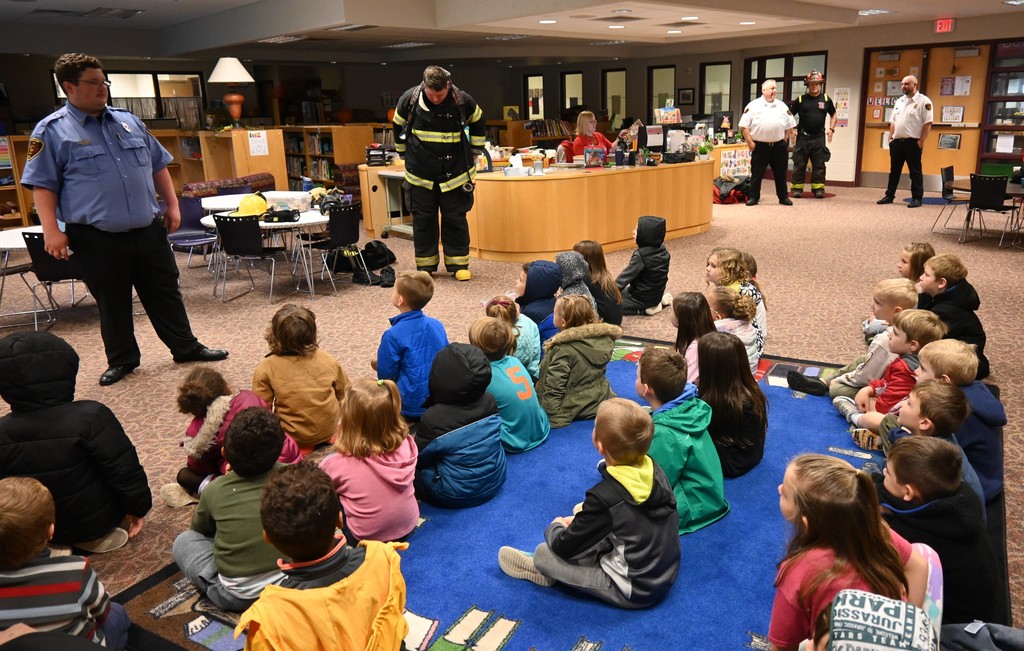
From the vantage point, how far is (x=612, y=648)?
8.11 ft

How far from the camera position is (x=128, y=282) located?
4.88 m

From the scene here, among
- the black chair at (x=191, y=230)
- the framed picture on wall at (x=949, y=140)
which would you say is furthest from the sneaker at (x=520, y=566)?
the framed picture on wall at (x=949, y=140)

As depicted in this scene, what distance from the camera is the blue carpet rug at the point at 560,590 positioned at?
253 centimetres

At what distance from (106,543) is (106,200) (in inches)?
92.3

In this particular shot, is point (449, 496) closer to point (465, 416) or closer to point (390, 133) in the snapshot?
point (465, 416)

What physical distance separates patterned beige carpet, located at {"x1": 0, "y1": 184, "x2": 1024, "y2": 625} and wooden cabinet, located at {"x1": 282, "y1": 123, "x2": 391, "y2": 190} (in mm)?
2527

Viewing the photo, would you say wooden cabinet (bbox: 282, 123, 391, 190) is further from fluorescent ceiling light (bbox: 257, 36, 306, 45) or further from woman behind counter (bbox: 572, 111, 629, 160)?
woman behind counter (bbox: 572, 111, 629, 160)

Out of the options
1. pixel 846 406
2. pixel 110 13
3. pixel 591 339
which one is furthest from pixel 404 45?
pixel 846 406

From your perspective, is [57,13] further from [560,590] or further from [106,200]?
[560,590]

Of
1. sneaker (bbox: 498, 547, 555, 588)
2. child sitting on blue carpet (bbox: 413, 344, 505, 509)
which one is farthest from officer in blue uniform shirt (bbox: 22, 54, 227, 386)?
sneaker (bbox: 498, 547, 555, 588)

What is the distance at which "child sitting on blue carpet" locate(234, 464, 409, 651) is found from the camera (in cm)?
192

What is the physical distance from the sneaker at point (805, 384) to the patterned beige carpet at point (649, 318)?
0.60m

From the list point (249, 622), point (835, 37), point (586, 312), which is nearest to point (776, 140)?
point (835, 37)

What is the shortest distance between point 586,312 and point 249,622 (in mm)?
2587
